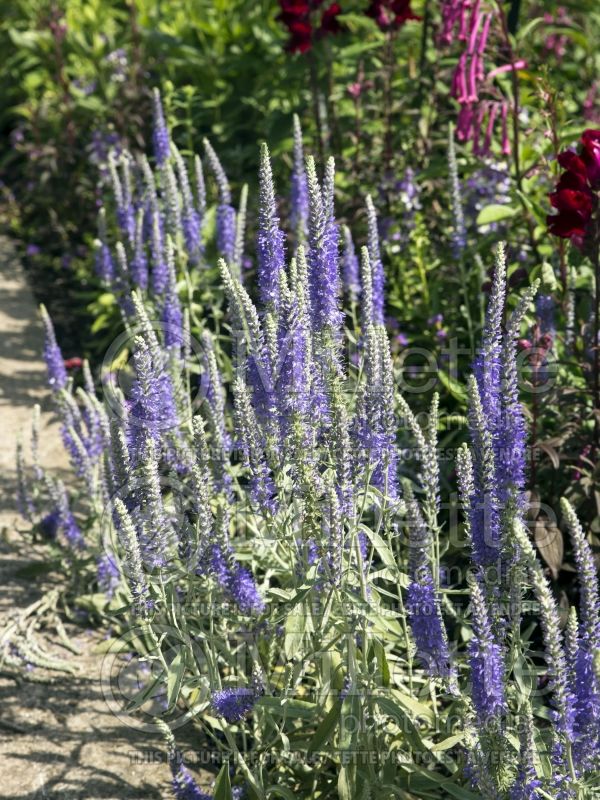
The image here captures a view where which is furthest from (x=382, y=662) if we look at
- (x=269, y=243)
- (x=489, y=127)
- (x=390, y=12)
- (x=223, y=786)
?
(x=390, y=12)

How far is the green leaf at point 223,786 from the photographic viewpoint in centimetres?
268

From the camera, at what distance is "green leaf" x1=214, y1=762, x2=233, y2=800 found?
8.80ft

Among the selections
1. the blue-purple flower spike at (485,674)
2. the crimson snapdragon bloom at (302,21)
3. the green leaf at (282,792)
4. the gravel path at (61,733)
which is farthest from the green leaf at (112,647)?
the crimson snapdragon bloom at (302,21)

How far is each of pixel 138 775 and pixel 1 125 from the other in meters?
7.93

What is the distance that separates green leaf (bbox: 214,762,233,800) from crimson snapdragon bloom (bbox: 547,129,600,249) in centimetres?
193

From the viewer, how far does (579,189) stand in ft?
10.6

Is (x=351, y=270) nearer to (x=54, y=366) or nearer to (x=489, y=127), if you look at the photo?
(x=489, y=127)

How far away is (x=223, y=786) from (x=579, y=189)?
82.2 inches

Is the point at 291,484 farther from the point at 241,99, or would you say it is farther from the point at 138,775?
the point at 241,99

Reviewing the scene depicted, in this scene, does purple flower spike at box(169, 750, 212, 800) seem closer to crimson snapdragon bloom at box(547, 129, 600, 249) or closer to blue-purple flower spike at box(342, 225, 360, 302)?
blue-purple flower spike at box(342, 225, 360, 302)

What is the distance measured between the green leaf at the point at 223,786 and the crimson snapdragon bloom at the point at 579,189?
193cm

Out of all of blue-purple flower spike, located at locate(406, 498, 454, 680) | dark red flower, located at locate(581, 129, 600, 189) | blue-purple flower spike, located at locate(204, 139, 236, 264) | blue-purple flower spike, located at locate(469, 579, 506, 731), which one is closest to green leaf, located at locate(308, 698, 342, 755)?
blue-purple flower spike, located at locate(406, 498, 454, 680)

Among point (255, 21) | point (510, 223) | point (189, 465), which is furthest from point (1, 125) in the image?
point (189, 465)

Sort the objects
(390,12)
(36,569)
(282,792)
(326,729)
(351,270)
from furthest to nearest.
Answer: (390,12) → (36,569) → (351,270) → (282,792) → (326,729)
